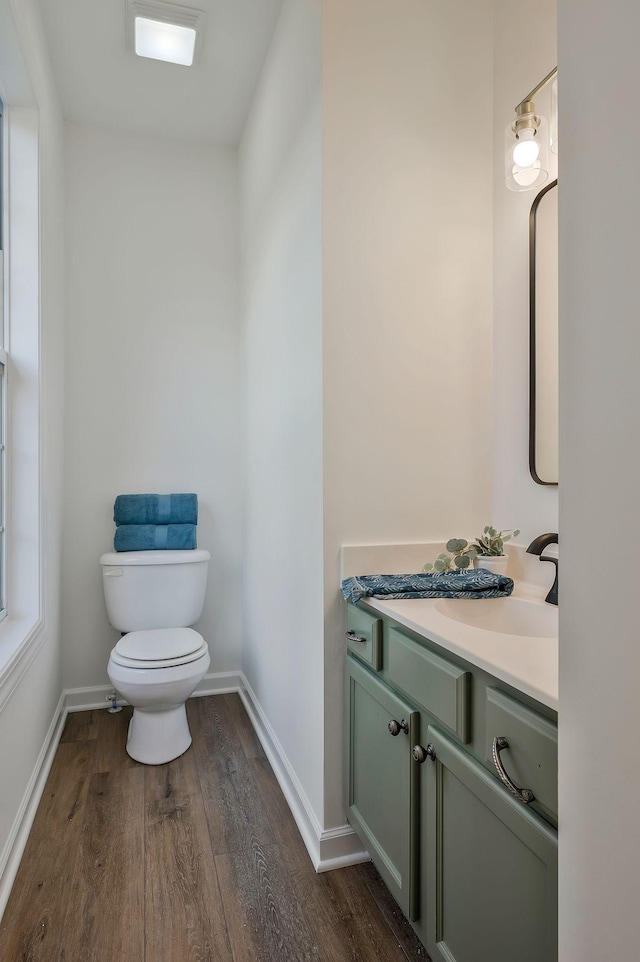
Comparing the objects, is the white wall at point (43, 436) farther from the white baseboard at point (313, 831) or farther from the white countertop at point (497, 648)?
the white countertop at point (497, 648)

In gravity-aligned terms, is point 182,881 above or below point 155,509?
below

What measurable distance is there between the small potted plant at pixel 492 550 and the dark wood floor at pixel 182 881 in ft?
3.04

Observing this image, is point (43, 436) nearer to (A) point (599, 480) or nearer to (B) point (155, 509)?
(B) point (155, 509)

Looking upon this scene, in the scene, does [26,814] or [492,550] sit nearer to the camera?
[492,550]

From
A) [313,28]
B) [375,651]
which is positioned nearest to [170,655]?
[375,651]

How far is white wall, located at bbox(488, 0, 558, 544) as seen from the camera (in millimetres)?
1609

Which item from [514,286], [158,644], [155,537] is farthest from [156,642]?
[514,286]

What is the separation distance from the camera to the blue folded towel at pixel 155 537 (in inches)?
106

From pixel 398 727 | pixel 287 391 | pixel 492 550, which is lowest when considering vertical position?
pixel 398 727

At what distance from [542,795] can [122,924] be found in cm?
121

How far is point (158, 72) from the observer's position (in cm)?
241

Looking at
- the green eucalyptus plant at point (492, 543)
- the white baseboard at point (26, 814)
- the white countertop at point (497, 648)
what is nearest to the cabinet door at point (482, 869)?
the white countertop at point (497, 648)

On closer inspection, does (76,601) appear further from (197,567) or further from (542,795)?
(542,795)

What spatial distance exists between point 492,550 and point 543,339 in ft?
1.99
